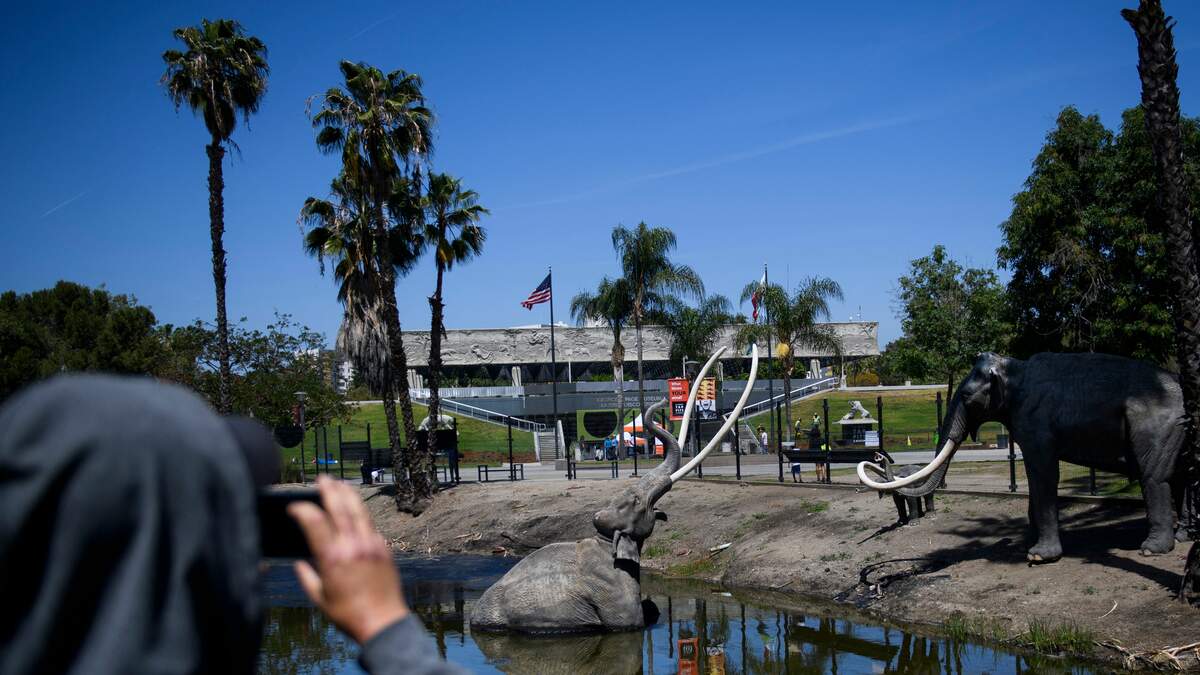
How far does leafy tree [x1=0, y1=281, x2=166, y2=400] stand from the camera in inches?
1636

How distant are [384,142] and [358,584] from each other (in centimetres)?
2443

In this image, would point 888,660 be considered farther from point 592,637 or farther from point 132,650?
point 132,650

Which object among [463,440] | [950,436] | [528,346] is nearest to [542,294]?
[463,440]

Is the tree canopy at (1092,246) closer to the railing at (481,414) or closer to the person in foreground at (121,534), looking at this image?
the person in foreground at (121,534)

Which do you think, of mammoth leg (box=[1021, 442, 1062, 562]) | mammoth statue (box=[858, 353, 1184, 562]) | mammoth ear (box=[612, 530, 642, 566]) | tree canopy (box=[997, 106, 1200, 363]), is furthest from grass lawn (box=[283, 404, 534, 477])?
mammoth leg (box=[1021, 442, 1062, 562])

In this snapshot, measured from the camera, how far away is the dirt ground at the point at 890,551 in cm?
1134

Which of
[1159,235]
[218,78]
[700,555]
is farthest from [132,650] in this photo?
[218,78]

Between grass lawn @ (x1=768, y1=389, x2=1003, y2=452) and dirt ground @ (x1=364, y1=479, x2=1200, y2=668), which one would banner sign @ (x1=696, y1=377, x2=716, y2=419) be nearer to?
grass lawn @ (x1=768, y1=389, x2=1003, y2=452)

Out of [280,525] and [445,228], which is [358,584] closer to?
[280,525]

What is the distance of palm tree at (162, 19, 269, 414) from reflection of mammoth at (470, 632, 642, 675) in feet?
52.8

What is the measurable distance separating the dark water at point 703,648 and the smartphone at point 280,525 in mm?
9361

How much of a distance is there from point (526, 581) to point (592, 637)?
102 centimetres

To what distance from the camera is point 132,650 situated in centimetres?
96

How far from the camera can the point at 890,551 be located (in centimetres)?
1494
